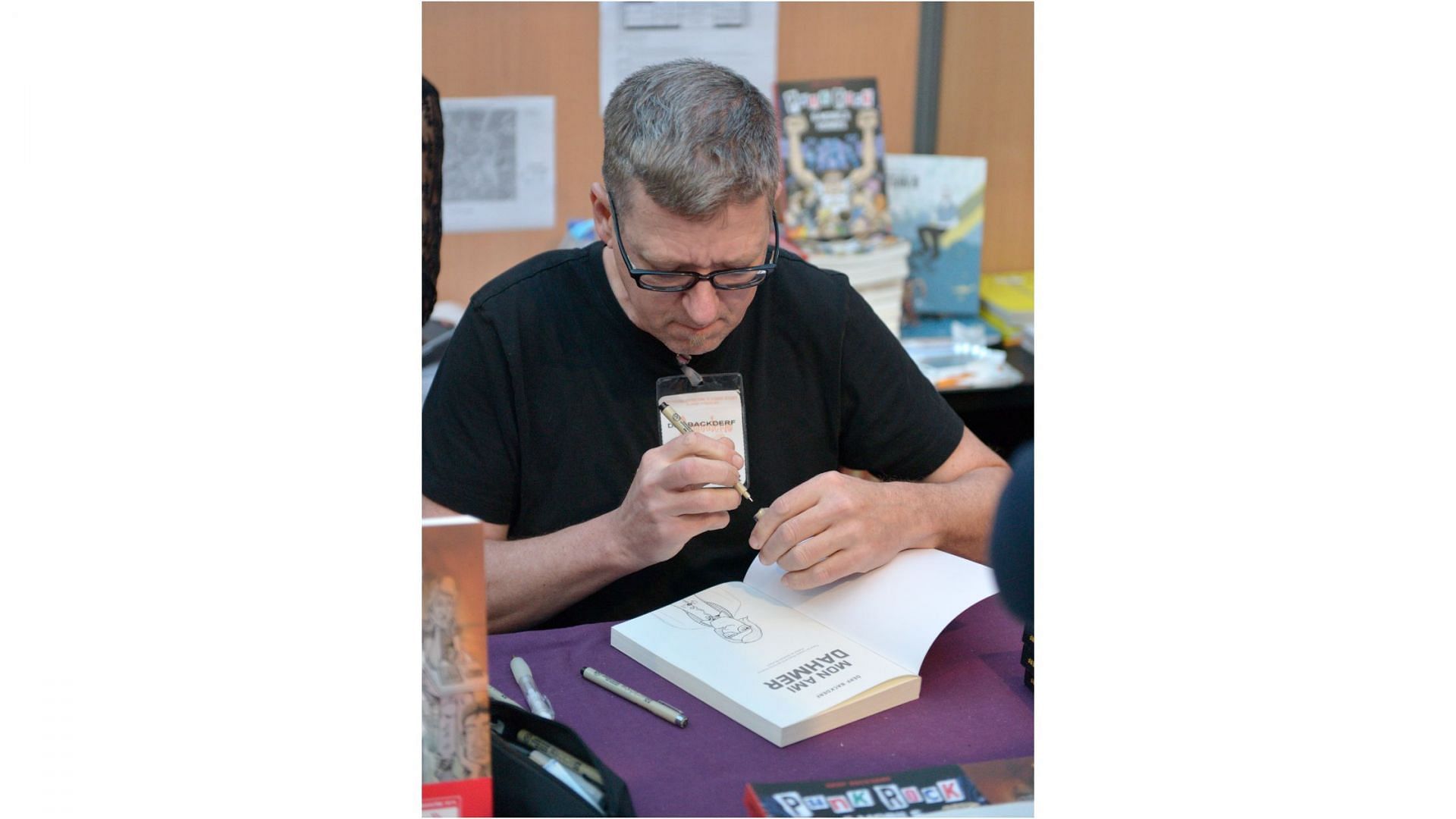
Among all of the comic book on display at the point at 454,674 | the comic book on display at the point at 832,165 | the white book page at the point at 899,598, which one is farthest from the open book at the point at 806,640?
the comic book on display at the point at 832,165

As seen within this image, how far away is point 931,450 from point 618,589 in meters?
0.54

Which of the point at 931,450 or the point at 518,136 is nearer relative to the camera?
the point at 931,450

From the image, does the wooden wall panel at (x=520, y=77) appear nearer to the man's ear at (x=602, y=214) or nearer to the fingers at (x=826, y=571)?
the man's ear at (x=602, y=214)

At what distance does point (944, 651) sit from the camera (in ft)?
4.19

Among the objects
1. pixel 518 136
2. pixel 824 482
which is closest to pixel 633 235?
pixel 824 482

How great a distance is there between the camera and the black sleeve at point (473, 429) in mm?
1559

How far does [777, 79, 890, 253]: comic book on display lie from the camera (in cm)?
290

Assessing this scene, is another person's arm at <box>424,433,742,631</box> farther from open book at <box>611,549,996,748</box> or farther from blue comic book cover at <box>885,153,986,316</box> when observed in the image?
blue comic book cover at <box>885,153,986,316</box>

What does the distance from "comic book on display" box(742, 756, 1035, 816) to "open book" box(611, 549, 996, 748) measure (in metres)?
0.13

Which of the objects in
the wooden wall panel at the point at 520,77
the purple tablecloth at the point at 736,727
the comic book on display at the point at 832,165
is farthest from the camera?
the comic book on display at the point at 832,165

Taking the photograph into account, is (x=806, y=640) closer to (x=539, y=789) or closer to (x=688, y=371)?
(x=539, y=789)

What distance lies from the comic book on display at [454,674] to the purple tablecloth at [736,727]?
0.17 meters

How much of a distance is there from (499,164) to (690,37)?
0.58 m

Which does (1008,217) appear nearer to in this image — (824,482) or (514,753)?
(824,482)
